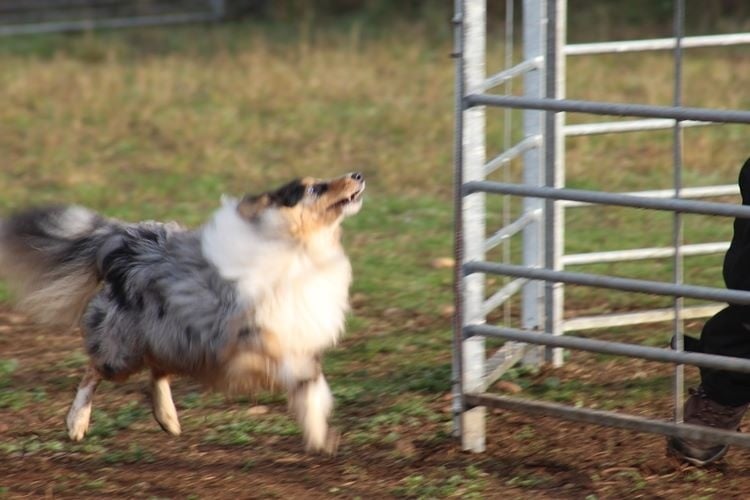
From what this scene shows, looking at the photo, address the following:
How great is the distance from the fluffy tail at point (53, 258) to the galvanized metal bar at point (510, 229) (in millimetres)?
1506

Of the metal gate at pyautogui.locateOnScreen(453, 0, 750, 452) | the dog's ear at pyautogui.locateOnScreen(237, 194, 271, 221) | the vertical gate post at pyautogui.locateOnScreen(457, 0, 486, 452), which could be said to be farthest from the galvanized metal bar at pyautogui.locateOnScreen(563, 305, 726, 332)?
the dog's ear at pyautogui.locateOnScreen(237, 194, 271, 221)

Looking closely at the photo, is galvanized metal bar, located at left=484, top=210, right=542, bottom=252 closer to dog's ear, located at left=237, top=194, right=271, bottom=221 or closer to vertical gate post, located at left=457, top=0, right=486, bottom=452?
vertical gate post, located at left=457, top=0, right=486, bottom=452

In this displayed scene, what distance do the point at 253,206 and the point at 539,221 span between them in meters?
1.38

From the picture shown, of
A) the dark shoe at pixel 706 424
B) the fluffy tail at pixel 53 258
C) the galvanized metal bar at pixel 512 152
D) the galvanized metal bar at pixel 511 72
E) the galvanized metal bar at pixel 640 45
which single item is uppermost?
the galvanized metal bar at pixel 640 45

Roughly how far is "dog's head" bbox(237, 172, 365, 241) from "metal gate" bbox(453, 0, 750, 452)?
43 centimetres

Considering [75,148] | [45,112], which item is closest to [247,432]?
[75,148]

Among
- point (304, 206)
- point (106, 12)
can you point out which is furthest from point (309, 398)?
point (106, 12)

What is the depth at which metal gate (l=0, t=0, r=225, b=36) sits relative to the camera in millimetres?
14891

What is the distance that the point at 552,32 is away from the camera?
4883mm

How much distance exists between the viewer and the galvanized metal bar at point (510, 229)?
4.97m

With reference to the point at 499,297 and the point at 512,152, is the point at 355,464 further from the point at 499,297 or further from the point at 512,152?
the point at 512,152

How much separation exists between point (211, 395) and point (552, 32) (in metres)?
2.09

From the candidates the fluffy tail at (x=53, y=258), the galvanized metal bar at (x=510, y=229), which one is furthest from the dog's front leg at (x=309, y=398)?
the fluffy tail at (x=53, y=258)

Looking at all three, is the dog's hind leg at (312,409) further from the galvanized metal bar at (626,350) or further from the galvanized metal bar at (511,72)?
the galvanized metal bar at (511,72)
